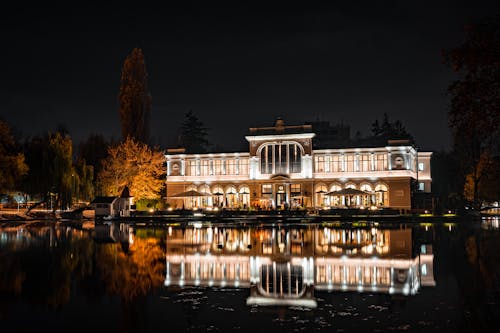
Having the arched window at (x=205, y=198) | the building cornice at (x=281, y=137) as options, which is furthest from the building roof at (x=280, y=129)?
the arched window at (x=205, y=198)

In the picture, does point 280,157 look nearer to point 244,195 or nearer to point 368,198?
point 244,195

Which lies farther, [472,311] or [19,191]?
[19,191]

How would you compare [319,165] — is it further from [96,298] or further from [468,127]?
[96,298]

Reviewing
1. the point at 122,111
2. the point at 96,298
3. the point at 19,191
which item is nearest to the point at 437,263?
the point at 96,298

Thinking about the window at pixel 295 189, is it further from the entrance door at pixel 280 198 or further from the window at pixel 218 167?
the window at pixel 218 167

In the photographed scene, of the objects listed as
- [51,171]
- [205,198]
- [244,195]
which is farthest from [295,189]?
[51,171]

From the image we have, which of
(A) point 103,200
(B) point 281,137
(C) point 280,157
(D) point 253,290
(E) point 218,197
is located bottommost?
(D) point 253,290

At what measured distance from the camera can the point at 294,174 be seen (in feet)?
198

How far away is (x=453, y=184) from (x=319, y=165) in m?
26.8

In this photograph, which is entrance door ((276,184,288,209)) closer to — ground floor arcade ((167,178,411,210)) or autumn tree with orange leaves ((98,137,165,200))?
ground floor arcade ((167,178,411,210))

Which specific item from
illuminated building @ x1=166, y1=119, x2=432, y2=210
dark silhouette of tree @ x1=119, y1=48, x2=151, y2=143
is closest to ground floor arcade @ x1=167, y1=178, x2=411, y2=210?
illuminated building @ x1=166, y1=119, x2=432, y2=210

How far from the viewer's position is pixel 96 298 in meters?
10.9

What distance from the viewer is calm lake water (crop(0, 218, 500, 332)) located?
8625mm

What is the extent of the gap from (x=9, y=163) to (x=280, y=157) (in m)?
29.0
